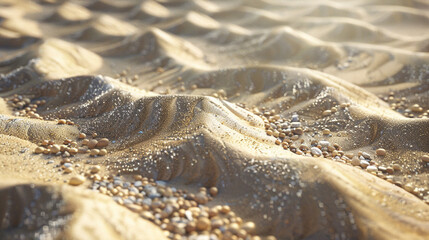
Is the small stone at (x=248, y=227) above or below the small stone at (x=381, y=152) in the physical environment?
below

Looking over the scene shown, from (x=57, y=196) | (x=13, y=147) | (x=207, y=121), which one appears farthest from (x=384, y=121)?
(x=13, y=147)

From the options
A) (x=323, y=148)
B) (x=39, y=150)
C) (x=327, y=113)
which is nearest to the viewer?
(x=39, y=150)

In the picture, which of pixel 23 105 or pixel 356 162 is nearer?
pixel 356 162

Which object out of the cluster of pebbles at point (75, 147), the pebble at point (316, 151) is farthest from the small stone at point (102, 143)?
the pebble at point (316, 151)

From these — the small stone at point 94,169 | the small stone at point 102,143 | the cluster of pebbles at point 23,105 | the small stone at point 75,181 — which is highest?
the small stone at point 75,181

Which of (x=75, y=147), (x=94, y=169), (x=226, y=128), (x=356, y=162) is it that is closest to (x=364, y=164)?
(x=356, y=162)

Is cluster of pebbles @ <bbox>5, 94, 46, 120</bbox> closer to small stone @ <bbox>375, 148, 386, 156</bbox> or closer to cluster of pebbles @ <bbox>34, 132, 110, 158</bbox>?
cluster of pebbles @ <bbox>34, 132, 110, 158</bbox>

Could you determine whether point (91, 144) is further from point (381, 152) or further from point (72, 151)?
point (381, 152)

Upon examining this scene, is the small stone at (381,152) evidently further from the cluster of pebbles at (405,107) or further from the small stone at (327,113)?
the cluster of pebbles at (405,107)
